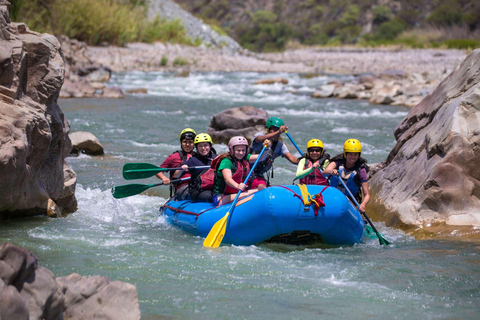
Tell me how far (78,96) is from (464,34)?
108 ft

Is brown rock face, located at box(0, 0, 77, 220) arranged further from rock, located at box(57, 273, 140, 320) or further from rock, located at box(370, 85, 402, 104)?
rock, located at box(370, 85, 402, 104)

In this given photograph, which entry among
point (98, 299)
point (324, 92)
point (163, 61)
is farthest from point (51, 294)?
point (163, 61)

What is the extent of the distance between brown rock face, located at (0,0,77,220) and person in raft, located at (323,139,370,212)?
Result: 284cm

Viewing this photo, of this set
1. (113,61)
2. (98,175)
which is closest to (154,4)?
(113,61)

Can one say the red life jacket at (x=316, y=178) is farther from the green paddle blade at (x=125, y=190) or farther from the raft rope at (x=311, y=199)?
the green paddle blade at (x=125, y=190)

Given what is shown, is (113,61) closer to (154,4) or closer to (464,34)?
(154,4)

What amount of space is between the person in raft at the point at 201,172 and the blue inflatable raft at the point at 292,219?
70 cm

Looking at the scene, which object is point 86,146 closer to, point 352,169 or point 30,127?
point 30,127

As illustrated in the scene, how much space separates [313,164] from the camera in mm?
6301

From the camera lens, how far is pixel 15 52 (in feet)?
19.0

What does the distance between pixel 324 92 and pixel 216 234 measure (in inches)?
655

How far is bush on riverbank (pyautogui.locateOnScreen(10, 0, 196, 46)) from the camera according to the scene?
78.3 ft

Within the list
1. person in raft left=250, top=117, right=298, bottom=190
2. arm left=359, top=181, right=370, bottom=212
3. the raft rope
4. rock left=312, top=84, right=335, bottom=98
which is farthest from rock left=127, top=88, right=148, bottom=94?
the raft rope

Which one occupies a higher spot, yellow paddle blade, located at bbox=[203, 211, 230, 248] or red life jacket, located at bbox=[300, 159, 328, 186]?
red life jacket, located at bbox=[300, 159, 328, 186]
